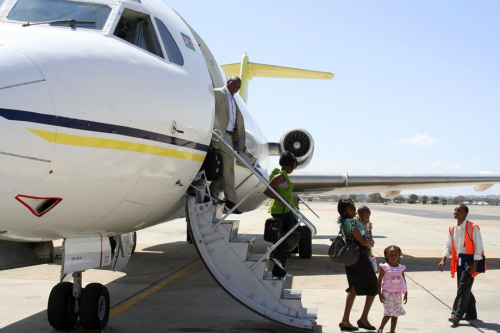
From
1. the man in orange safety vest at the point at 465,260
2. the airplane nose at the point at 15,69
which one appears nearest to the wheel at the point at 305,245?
the man in orange safety vest at the point at 465,260

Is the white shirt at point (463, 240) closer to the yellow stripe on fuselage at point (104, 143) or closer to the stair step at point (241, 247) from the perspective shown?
the stair step at point (241, 247)

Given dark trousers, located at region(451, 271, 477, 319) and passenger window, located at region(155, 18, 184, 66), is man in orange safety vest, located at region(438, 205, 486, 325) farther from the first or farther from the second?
passenger window, located at region(155, 18, 184, 66)

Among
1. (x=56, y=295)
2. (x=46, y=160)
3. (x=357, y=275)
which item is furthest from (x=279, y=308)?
(x=46, y=160)

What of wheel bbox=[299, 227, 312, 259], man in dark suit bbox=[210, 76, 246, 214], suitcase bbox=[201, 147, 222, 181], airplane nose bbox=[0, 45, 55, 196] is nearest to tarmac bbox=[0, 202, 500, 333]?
wheel bbox=[299, 227, 312, 259]

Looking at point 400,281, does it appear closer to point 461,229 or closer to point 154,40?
point 461,229

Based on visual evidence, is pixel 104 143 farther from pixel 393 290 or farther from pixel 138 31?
pixel 393 290

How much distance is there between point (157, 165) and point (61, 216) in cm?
105

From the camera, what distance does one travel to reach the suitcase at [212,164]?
6301 millimetres

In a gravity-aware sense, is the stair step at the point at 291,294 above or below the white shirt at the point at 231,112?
below

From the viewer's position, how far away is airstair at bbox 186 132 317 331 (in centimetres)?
587

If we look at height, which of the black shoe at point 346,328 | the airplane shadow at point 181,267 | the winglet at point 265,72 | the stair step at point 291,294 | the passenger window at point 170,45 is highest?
the winglet at point 265,72

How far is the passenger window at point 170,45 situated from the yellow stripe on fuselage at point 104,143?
1049 mm

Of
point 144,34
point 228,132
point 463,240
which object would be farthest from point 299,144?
point 144,34

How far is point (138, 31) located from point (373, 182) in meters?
10.4
